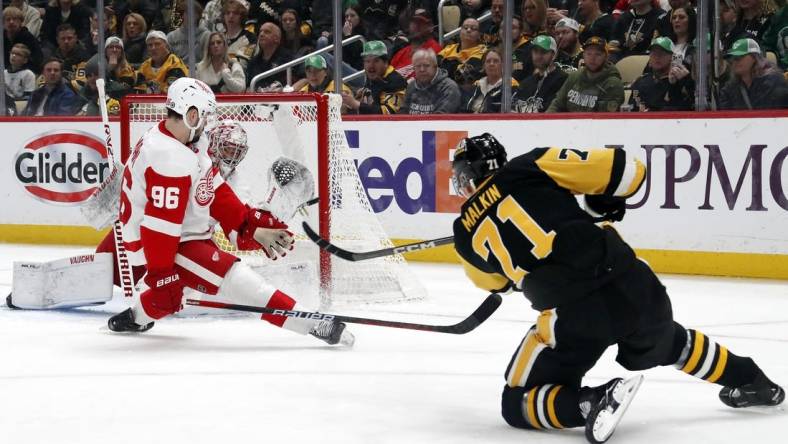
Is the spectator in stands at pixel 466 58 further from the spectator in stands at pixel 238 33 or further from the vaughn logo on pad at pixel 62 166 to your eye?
the vaughn logo on pad at pixel 62 166

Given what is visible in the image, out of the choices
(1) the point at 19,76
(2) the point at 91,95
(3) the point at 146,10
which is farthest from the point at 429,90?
(1) the point at 19,76

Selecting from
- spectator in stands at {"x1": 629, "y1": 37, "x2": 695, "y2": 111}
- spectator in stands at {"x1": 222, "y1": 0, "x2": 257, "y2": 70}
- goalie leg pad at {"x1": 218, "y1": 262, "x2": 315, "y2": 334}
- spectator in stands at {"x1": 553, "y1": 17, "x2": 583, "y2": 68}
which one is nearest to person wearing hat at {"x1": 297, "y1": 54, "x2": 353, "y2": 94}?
spectator in stands at {"x1": 222, "y1": 0, "x2": 257, "y2": 70}

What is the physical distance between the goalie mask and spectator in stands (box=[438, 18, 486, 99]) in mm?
2286

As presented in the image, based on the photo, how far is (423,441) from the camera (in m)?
2.91

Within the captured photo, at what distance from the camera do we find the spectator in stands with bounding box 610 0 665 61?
6301 millimetres

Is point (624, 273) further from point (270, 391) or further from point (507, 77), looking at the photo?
point (507, 77)

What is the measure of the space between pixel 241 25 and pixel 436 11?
142 cm

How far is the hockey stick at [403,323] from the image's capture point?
11.4 feet

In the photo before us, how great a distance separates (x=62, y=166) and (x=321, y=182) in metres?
3.38

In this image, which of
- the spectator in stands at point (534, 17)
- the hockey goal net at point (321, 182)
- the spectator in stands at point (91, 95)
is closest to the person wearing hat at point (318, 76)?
the spectator in stands at point (534, 17)

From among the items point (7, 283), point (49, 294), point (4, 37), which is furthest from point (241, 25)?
point (49, 294)

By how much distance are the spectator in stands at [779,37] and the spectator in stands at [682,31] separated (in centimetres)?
Answer: 39

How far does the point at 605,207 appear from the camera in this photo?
2984mm

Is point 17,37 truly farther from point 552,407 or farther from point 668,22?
point 552,407
